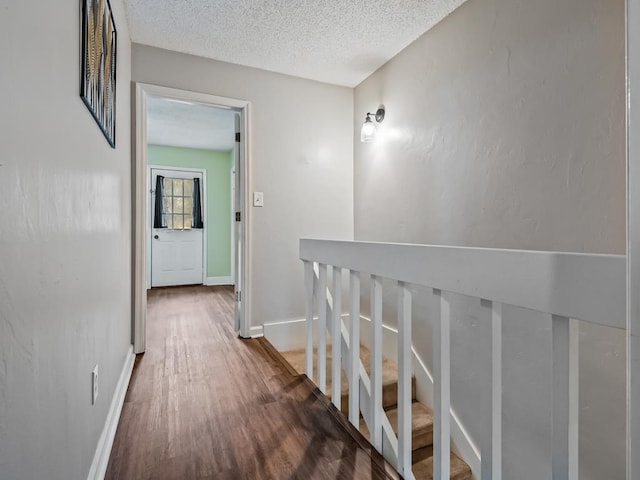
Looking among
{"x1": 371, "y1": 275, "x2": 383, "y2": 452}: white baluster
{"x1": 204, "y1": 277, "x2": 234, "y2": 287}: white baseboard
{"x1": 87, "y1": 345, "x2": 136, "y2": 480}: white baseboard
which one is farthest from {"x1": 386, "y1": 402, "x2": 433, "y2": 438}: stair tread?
{"x1": 204, "y1": 277, "x2": 234, "y2": 287}: white baseboard

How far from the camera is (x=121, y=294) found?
1858 millimetres

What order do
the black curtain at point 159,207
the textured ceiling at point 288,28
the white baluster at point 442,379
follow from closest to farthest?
1. the white baluster at point 442,379
2. the textured ceiling at point 288,28
3. the black curtain at point 159,207

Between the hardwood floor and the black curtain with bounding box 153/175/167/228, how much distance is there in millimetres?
3321

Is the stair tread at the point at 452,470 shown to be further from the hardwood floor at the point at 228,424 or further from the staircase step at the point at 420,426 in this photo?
the hardwood floor at the point at 228,424

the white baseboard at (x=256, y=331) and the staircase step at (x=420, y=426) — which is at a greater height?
the white baseboard at (x=256, y=331)

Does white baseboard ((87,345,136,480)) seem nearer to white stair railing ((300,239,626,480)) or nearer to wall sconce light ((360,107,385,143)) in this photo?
white stair railing ((300,239,626,480))

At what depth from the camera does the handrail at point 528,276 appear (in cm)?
63

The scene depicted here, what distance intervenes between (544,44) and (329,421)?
201cm

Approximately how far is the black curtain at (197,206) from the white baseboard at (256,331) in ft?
10.9

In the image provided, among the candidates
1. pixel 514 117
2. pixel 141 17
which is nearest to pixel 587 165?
pixel 514 117

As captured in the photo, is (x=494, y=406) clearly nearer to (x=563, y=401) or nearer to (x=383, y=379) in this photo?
(x=563, y=401)

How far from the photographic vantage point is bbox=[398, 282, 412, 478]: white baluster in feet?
3.91

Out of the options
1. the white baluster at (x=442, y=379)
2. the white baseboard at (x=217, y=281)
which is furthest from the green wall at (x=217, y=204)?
the white baluster at (x=442, y=379)

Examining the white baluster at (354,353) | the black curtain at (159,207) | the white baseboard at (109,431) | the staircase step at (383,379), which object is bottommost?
the staircase step at (383,379)
